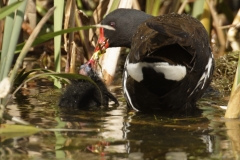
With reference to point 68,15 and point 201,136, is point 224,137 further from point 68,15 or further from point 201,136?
point 68,15

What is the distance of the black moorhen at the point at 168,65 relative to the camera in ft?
12.0

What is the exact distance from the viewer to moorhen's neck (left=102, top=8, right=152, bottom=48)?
5.23 metres

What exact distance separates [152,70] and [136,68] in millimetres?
109

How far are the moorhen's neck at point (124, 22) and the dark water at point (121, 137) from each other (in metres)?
0.86

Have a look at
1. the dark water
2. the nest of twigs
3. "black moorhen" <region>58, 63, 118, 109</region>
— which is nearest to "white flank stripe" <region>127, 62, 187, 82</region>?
the dark water

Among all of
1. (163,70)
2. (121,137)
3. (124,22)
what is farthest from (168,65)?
(124,22)

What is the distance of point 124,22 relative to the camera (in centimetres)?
523

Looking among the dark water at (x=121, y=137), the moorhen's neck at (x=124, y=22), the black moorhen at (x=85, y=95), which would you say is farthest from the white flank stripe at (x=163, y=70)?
the moorhen's neck at (x=124, y=22)

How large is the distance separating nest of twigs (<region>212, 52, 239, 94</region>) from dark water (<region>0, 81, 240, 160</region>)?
867 millimetres

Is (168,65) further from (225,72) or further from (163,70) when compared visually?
(225,72)

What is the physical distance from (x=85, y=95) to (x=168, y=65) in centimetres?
118

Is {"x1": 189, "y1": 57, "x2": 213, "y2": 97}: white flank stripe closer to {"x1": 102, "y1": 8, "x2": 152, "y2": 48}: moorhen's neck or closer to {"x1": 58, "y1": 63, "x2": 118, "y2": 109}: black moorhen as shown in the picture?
{"x1": 58, "y1": 63, "x2": 118, "y2": 109}: black moorhen

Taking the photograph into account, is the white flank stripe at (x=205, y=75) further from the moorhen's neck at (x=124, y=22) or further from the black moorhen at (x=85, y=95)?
the moorhen's neck at (x=124, y=22)

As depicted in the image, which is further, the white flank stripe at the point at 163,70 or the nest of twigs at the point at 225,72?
the nest of twigs at the point at 225,72
